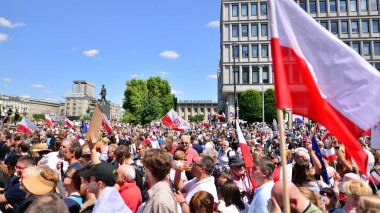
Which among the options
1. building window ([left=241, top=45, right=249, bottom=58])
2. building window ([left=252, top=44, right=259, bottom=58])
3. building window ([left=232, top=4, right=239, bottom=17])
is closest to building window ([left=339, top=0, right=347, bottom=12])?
building window ([left=252, top=44, right=259, bottom=58])

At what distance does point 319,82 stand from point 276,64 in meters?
0.52

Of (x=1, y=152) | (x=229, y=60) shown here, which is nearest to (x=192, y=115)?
(x=229, y=60)

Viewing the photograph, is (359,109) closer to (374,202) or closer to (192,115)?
(374,202)

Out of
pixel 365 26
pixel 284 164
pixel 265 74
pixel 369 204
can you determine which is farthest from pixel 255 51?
pixel 284 164

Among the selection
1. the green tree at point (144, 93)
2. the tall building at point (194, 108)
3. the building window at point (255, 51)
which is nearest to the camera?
the building window at point (255, 51)

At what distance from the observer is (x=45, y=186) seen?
3.69 m

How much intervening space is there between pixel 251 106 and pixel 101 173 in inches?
2087

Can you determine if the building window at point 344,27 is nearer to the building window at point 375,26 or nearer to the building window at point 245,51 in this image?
the building window at point 375,26

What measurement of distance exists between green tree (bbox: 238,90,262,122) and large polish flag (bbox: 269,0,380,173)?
52830 millimetres

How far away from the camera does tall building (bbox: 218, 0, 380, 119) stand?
61.0 meters

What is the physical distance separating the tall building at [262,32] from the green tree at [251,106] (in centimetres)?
600

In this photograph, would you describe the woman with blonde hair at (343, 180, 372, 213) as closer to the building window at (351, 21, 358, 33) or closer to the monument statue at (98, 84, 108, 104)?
the monument statue at (98, 84, 108, 104)

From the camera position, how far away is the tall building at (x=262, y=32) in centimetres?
6097

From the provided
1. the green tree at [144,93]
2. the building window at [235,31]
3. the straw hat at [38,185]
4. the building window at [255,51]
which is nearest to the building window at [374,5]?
the building window at [255,51]
